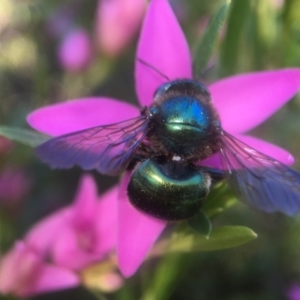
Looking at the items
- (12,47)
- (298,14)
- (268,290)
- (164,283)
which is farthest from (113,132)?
(12,47)

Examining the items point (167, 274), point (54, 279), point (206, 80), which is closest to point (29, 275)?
point (54, 279)

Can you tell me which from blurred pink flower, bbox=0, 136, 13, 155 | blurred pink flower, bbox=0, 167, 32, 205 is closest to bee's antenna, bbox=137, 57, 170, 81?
blurred pink flower, bbox=0, 136, 13, 155

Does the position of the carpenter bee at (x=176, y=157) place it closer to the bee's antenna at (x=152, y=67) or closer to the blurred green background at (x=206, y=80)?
the bee's antenna at (x=152, y=67)

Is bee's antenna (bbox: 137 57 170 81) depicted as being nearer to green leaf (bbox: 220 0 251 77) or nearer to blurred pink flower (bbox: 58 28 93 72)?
green leaf (bbox: 220 0 251 77)

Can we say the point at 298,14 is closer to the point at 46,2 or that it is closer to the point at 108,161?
the point at 108,161

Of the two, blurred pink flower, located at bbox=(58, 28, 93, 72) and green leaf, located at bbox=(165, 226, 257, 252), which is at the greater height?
green leaf, located at bbox=(165, 226, 257, 252)
